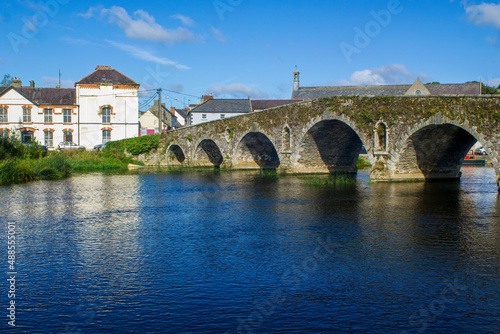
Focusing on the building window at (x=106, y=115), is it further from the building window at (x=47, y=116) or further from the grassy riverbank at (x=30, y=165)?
the grassy riverbank at (x=30, y=165)

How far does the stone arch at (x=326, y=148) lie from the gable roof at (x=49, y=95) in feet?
121

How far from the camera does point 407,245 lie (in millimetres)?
13938

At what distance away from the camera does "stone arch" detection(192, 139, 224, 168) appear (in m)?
53.8

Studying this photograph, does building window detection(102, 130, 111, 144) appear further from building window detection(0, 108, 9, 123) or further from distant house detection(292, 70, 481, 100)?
distant house detection(292, 70, 481, 100)

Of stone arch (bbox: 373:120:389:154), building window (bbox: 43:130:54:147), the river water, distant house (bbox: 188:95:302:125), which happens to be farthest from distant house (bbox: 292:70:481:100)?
the river water

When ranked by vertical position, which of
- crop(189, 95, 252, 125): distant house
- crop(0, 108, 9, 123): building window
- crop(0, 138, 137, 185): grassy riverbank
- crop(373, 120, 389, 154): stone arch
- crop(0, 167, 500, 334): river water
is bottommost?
crop(0, 167, 500, 334): river water

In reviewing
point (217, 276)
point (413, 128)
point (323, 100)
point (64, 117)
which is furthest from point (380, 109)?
point (64, 117)

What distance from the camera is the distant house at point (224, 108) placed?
7850 centimetres

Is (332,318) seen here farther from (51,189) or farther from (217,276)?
(51,189)

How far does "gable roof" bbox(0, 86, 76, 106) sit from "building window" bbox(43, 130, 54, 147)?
3.91 m

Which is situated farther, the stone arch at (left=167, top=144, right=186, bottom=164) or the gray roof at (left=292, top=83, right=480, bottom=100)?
the gray roof at (left=292, top=83, right=480, bottom=100)

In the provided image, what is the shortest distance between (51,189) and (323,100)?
62.0ft

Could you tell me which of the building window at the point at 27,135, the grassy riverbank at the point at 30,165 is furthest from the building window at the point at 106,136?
the grassy riverbank at the point at 30,165

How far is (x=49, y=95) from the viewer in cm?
6294
